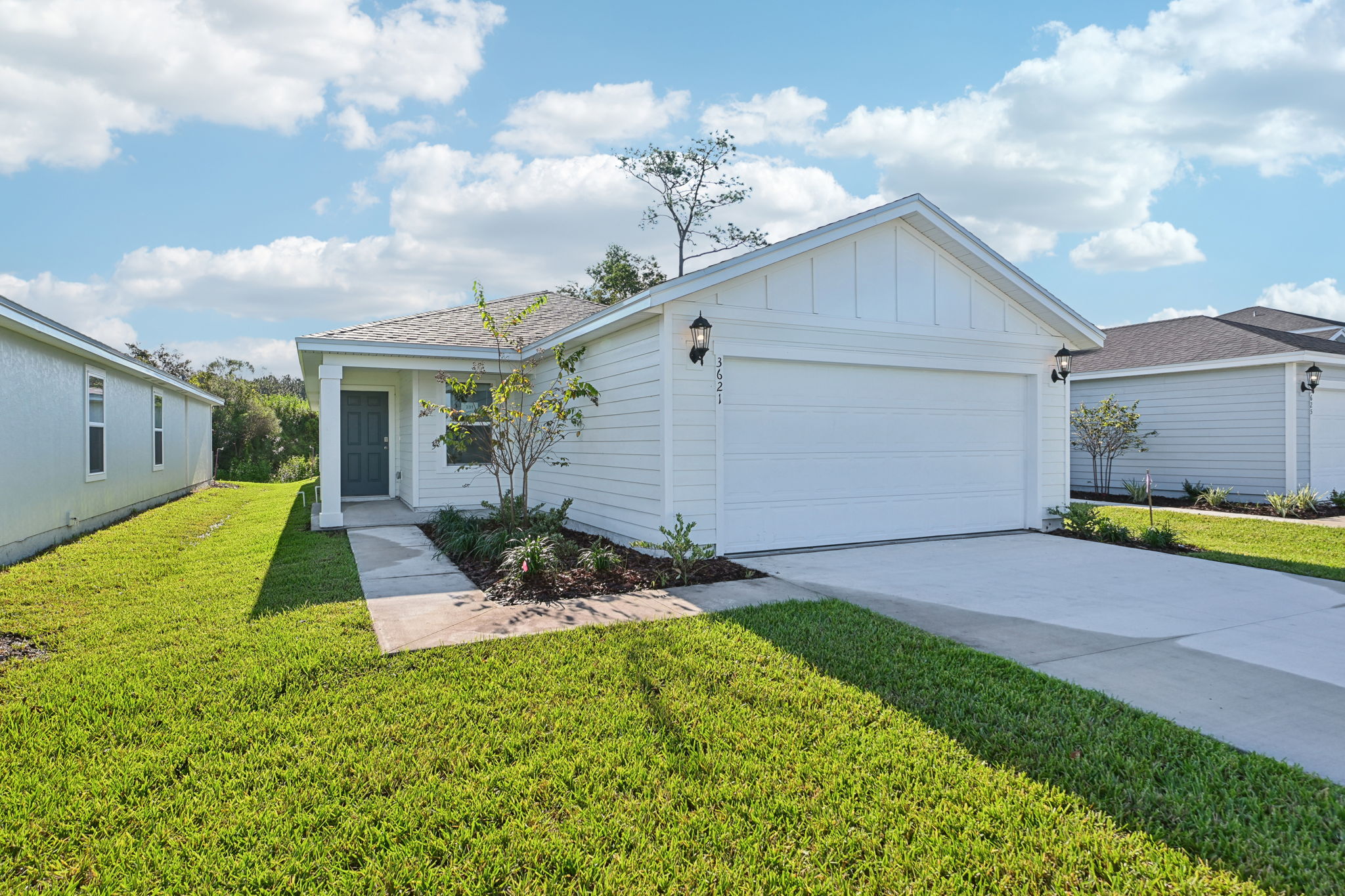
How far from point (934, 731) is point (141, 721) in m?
3.75

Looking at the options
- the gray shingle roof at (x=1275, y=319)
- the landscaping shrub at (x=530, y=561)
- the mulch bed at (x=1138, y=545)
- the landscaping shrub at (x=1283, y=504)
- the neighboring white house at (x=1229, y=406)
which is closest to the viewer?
the landscaping shrub at (x=530, y=561)

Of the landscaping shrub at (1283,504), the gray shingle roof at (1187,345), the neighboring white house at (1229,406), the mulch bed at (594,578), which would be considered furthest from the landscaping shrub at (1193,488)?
the mulch bed at (594,578)

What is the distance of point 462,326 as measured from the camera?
1178cm

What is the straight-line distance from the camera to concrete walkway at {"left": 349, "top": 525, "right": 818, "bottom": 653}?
477 centimetres

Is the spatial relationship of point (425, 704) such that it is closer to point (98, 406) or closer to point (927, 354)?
point (927, 354)

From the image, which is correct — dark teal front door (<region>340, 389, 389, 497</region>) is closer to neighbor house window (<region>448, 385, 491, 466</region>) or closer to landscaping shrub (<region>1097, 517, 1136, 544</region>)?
neighbor house window (<region>448, 385, 491, 466</region>)

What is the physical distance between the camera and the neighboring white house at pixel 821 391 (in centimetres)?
729

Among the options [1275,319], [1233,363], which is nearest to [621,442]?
[1233,363]

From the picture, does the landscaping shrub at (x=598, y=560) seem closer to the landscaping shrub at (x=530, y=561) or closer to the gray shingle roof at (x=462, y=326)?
the landscaping shrub at (x=530, y=561)

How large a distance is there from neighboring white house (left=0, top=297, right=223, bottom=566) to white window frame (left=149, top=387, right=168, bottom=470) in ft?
0.09

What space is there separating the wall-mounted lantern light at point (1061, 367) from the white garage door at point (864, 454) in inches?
17.3

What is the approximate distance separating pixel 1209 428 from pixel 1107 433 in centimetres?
174

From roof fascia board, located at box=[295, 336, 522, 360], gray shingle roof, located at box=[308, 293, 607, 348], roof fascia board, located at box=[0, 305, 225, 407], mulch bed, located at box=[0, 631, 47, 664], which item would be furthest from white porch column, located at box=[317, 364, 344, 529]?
mulch bed, located at box=[0, 631, 47, 664]

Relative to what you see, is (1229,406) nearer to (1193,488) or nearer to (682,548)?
(1193,488)
